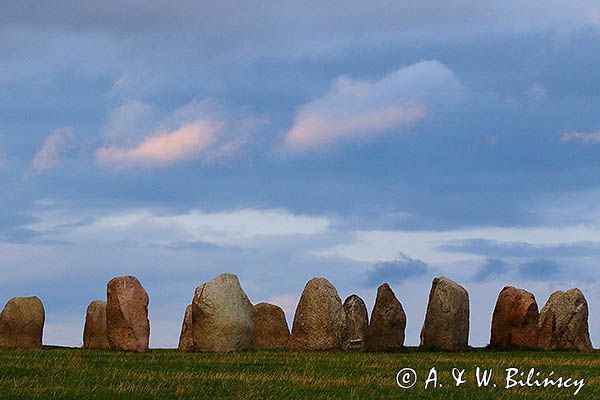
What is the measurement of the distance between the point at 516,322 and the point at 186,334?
474 inches

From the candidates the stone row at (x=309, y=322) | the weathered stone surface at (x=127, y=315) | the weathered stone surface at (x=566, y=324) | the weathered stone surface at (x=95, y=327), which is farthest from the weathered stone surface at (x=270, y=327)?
the weathered stone surface at (x=566, y=324)

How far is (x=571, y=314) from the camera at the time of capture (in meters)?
40.6

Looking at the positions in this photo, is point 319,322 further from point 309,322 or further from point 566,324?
point 566,324

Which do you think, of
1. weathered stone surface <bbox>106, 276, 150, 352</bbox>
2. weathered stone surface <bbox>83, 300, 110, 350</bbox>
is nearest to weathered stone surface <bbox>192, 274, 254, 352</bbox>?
weathered stone surface <bbox>106, 276, 150, 352</bbox>

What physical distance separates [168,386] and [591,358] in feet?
Answer: 54.7

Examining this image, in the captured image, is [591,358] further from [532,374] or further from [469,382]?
[469,382]

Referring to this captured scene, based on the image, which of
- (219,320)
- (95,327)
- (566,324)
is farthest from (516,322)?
(95,327)

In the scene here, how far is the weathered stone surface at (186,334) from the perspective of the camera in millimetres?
37750

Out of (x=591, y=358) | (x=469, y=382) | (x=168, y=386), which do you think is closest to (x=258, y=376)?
(x=168, y=386)

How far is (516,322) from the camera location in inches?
1553

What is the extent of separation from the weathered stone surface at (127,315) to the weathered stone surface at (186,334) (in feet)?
11.3

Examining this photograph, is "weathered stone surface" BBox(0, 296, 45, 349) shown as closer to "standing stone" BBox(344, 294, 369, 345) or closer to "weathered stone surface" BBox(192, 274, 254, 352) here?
"weathered stone surface" BBox(192, 274, 254, 352)

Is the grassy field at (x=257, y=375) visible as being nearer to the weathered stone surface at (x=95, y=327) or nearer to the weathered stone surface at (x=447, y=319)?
the weathered stone surface at (x=447, y=319)

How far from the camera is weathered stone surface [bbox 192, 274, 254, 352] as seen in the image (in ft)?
112
